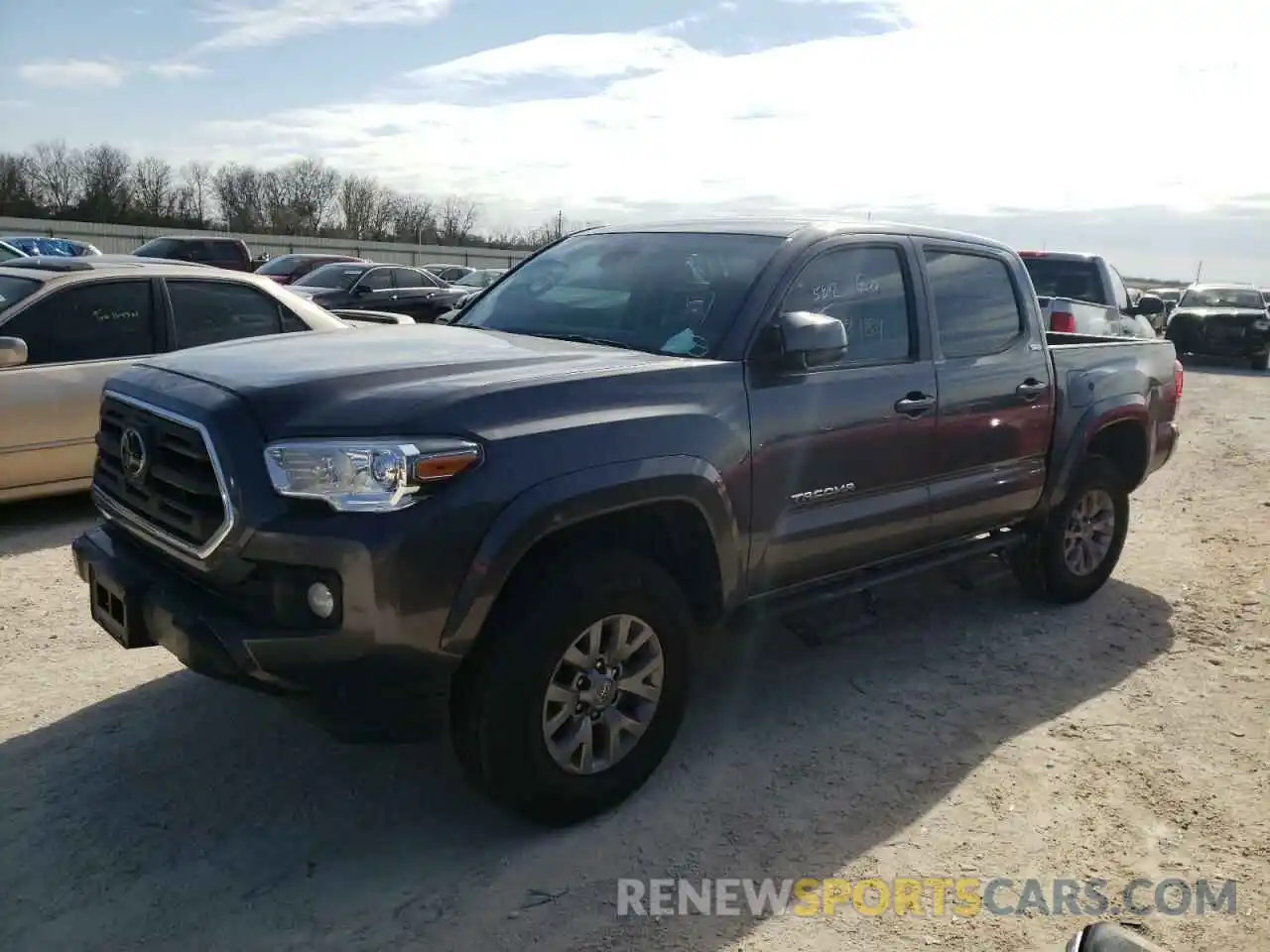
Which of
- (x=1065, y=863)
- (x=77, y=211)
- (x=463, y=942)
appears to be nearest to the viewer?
(x=463, y=942)

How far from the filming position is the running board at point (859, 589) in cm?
413

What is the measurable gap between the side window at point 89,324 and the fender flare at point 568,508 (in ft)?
15.4

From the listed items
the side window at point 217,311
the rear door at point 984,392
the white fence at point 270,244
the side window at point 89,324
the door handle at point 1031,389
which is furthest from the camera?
the white fence at point 270,244

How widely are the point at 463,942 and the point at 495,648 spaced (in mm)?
782

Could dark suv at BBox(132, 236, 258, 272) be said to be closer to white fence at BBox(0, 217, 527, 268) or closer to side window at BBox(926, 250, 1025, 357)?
side window at BBox(926, 250, 1025, 357)

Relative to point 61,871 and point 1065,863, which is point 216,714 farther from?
point 1065,863

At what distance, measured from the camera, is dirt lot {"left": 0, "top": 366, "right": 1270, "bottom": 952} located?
9.52 ft

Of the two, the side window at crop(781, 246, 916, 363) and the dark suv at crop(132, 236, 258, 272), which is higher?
the dark suv at crop(132, 236, 258, 272)

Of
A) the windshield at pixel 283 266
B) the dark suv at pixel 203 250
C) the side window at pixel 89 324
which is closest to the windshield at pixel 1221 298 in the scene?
the windshield at pixel 283 266

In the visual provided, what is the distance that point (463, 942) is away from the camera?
2789mm

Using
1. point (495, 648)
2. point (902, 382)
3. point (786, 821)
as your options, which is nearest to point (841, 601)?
point (902, 382)

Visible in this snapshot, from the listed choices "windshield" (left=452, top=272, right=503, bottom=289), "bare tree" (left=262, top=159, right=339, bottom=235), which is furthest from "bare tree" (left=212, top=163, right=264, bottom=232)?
"windshield" (left=452, top=272, right=503, bottom=289)

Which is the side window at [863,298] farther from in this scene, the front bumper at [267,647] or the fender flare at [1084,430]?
the front bumper at [267,647]

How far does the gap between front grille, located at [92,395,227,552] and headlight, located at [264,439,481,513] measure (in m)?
0.26
